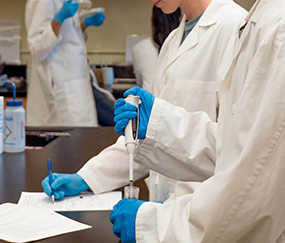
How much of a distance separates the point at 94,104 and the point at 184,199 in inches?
74.2

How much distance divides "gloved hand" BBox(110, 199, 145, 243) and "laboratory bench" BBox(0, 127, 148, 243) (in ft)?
0.17

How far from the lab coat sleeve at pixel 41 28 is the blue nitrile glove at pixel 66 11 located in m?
0.08

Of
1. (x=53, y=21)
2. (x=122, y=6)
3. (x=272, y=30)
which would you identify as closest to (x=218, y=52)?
(x=272, y=30)

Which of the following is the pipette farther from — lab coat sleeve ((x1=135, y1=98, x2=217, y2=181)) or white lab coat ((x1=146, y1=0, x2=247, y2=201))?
white lab coat ((x1=146, y1=0, x2=247, y2=201))

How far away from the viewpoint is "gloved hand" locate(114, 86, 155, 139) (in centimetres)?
97

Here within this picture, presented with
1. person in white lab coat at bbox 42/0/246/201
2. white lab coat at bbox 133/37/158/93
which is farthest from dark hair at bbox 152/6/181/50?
person in white lab coat at bbox 42/0/246/201

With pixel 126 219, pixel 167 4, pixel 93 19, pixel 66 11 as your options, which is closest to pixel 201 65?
pixel 167 4

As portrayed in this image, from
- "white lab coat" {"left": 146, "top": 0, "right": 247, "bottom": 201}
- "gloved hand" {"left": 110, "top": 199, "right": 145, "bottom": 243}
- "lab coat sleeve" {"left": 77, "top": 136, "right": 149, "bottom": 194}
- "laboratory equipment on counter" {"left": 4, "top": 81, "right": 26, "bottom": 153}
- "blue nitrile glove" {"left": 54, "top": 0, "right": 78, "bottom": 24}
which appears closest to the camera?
"gloved hand" {"left": 110, "top": 199, "right": 145, "bottom": 243}

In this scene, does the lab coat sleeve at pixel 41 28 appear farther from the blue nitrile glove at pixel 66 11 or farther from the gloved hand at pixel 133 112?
the gloved hand at pixel 133 112

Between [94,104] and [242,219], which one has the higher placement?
[242,219]

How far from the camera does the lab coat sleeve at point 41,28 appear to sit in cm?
238

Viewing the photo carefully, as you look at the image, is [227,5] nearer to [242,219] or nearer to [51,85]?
[242,219]

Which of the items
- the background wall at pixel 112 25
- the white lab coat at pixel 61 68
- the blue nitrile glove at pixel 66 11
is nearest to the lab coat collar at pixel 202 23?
the blue nitrile glove at pixel 66 11

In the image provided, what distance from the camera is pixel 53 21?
7.86 ft
